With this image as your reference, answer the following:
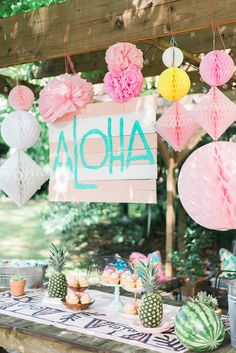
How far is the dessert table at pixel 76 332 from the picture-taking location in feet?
7.06

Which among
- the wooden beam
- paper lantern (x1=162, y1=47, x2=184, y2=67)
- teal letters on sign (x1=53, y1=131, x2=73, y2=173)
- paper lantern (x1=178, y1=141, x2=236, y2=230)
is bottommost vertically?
paper lantern (x1=178, y1=141, x2=236, y2=230)

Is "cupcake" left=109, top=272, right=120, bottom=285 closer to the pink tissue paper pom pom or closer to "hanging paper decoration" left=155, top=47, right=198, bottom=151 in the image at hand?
"hanging paper decoration" left=155, top=47, right=198, bottom=151

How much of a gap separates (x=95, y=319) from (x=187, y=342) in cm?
58

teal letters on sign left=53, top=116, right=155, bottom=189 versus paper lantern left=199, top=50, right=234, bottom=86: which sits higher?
paper lantern left=199, top=50, right=234, bottom=86

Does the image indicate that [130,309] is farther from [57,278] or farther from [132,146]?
[132,146]

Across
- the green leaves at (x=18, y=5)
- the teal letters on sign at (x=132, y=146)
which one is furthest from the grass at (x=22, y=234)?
the teal letters on sign at (x=132, y=146)

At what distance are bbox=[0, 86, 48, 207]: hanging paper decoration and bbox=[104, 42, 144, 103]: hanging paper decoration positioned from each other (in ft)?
1.89

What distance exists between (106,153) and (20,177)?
54 cm

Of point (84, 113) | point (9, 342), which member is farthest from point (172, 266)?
point (9, 342)

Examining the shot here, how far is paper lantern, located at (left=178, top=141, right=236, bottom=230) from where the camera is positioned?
6.79 ft

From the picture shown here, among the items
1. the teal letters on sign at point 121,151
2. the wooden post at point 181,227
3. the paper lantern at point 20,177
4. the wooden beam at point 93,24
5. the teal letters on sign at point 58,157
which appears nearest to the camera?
the wooden beam at point 93,24

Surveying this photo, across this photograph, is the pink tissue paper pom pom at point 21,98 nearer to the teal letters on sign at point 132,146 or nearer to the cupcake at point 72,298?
the teal letters on sign at point 132,146

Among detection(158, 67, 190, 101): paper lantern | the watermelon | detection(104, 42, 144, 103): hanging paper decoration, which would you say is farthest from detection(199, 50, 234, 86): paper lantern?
the watermelon

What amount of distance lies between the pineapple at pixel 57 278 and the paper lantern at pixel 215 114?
46.1 inches
